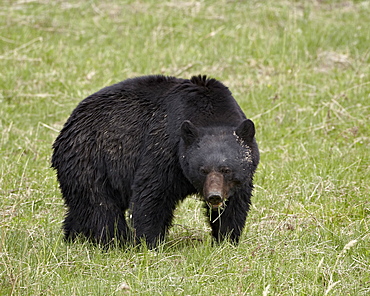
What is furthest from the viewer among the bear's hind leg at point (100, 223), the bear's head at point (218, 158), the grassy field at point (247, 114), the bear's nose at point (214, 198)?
the bear's hind leg at point (100, 223)

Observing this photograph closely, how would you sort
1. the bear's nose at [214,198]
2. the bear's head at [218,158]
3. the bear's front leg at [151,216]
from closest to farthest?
the bear's nose at [214,198], the bear's head at [218,158], the bear's front leg at [151,216]

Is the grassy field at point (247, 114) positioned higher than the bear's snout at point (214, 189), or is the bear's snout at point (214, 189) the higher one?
the bear's snout at point (214, 189)

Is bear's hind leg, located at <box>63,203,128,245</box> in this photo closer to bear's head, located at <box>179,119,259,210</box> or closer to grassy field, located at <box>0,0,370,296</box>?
grassy field, located at <box>0,0,370,296</box>

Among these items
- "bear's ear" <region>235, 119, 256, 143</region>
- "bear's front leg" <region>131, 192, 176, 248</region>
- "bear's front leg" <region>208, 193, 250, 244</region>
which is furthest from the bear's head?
"bear's front leg" <region>131, 192, 176, 248</region>

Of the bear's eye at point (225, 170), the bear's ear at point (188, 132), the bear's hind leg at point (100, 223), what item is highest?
the bear's ear at point (188, 132)

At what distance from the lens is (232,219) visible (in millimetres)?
4930

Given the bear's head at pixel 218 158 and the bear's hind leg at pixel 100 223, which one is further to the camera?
the bear's hind leg at pixel 100 223

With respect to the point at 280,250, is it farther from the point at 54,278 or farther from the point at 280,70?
the point at 280,70

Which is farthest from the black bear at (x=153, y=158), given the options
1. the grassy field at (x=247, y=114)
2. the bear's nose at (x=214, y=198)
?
the grassy field at (x=247, y=114)

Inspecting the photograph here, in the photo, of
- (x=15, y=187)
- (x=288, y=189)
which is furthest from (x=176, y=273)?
(x=15, y=187)

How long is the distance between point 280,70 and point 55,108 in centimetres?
342

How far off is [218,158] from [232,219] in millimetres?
643

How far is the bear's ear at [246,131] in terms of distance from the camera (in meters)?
4.54

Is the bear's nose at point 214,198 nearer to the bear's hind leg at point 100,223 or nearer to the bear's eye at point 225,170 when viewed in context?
the bear's eye at point 225,170
